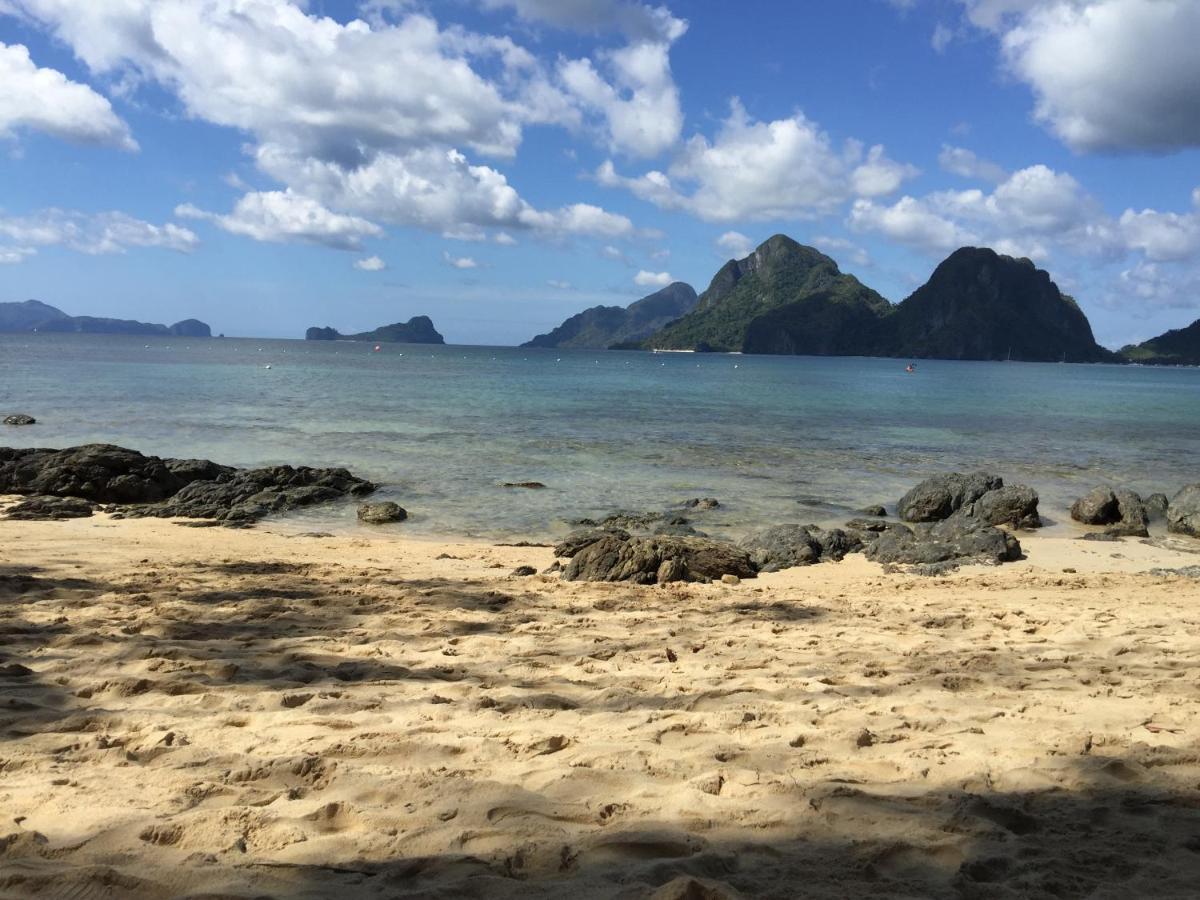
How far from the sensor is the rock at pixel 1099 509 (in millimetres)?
15594

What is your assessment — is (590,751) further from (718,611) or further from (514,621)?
(718,611)

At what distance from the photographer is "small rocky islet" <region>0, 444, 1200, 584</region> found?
1166 centimetres

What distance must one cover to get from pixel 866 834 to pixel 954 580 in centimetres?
782

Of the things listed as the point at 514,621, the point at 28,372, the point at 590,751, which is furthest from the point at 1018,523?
the point at 28,372

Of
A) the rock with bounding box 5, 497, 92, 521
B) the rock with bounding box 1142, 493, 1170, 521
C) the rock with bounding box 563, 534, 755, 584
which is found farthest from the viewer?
the rock with bounding box 1142, 493, 1170, 521

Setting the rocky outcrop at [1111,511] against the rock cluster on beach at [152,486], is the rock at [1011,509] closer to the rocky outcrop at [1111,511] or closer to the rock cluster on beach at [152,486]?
the rocky outcrop at [1111,511]

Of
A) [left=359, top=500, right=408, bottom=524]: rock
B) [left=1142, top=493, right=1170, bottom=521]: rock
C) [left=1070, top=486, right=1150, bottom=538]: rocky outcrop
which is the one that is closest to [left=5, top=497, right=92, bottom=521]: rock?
[left=359, top=500, right=408, bottom=524]: rock

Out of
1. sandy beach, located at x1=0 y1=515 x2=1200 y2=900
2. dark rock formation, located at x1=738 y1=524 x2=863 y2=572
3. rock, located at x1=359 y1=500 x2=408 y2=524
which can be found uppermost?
sandy beach, located at x1=0 y1=515 x2=1200 y2=900

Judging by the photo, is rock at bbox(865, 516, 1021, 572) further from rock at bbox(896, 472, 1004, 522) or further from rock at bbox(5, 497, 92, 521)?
rock at bbox(5, 497, 92, 521)

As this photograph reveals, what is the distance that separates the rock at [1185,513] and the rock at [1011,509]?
2.26 metres

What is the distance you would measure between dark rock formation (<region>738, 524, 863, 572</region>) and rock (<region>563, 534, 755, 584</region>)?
679 millimetres

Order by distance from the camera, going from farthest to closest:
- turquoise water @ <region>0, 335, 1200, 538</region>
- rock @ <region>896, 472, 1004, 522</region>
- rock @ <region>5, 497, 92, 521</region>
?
turquoise water @ <region>0, 335, 1200, 538</region> → rock @ <region>896, 472, 1004, 522</region> → rock @ <region>5, 497, 92, 521</region>

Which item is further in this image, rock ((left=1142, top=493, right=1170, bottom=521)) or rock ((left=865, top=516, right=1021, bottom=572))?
rock ((left=1142, top=493, right=1170, bottom=521))

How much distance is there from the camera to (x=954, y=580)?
10.4 m
